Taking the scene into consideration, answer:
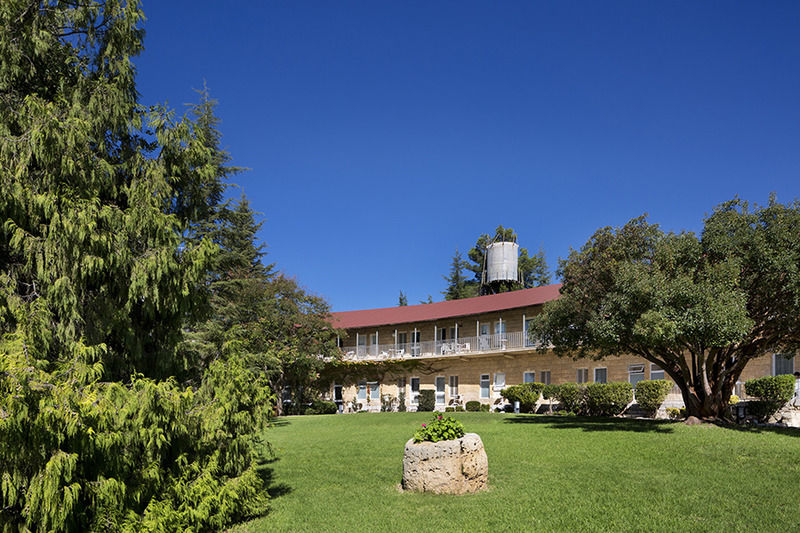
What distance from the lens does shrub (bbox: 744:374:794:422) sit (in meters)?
20.5

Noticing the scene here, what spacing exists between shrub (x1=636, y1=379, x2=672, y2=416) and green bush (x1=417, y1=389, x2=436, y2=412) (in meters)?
13.4

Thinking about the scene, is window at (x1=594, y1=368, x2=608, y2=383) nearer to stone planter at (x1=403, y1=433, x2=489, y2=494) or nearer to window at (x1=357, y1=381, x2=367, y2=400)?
window at (x1=357, y1=381, x2=367, y2=400)

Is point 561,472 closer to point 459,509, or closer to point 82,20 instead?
point 459,509

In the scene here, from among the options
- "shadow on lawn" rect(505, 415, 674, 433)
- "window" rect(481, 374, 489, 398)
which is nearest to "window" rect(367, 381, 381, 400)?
"window" rect(481, 374, 489, 398)

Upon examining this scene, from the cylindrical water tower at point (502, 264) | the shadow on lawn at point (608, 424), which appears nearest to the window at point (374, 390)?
the cylindrical water tower at point (502, 264)

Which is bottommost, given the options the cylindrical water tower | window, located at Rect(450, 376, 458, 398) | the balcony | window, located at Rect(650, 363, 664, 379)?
window, located at Rect(450, 376, 458, 398)

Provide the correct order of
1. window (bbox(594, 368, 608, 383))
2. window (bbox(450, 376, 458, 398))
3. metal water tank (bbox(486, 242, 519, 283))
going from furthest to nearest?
metal water tank (bbox(486, 242, 519, 283)) < window (bbox(450, 376, 458, 398)) < window (bbox(594, 368, 608, 383))

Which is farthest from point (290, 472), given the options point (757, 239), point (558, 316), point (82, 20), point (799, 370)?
point (799, 370)

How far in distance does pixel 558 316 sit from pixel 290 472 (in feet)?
37.2

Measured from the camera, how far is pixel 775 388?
2086cm

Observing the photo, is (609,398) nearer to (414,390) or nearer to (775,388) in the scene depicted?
(775,388)

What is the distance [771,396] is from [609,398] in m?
6.28

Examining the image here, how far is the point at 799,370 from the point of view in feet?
76.8

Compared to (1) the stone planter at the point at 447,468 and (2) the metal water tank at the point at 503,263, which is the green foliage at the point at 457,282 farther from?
(1) the stone planter at the point at 447,468
